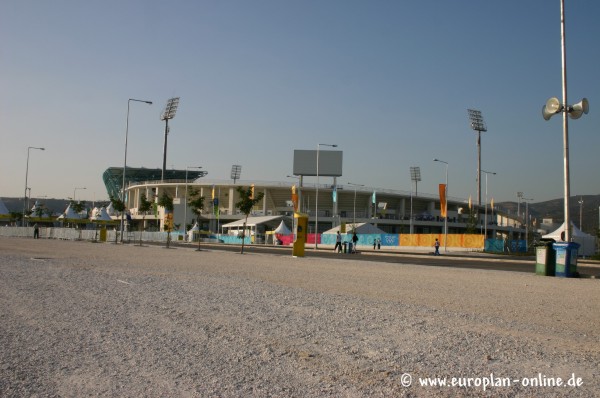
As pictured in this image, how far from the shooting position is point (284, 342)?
647 centimetres

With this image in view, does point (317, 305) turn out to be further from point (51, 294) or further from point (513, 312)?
point (51, 294)

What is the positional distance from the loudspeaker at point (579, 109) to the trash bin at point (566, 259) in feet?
15.1

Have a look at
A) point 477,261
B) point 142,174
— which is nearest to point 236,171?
point 142,174

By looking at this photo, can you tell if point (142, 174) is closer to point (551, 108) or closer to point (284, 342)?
point (551, 108)

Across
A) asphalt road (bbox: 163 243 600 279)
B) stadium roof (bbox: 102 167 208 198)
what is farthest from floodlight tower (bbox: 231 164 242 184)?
asphalt road (bbox: 163 243 600 279)

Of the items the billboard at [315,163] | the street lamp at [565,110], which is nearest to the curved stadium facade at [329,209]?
the billboard at [315,163]

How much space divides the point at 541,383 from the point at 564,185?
58.4 feet

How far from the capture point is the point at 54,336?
672cm

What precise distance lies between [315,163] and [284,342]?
90.3m

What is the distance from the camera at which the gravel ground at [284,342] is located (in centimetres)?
478

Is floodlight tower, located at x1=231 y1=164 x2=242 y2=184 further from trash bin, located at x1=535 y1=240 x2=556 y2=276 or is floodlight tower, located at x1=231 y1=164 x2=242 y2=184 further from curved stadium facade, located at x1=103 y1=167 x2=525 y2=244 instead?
trash bin, located at x1=535 y1=240 x2=556 y2=276

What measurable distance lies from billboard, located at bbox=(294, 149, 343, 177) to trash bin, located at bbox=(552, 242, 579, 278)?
7590 centimetres

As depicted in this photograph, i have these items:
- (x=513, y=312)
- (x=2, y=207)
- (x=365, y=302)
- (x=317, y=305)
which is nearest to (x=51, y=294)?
(x=317, y=305)

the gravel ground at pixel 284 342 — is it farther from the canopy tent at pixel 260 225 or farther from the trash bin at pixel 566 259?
the canopy tent at pixel 260 225
